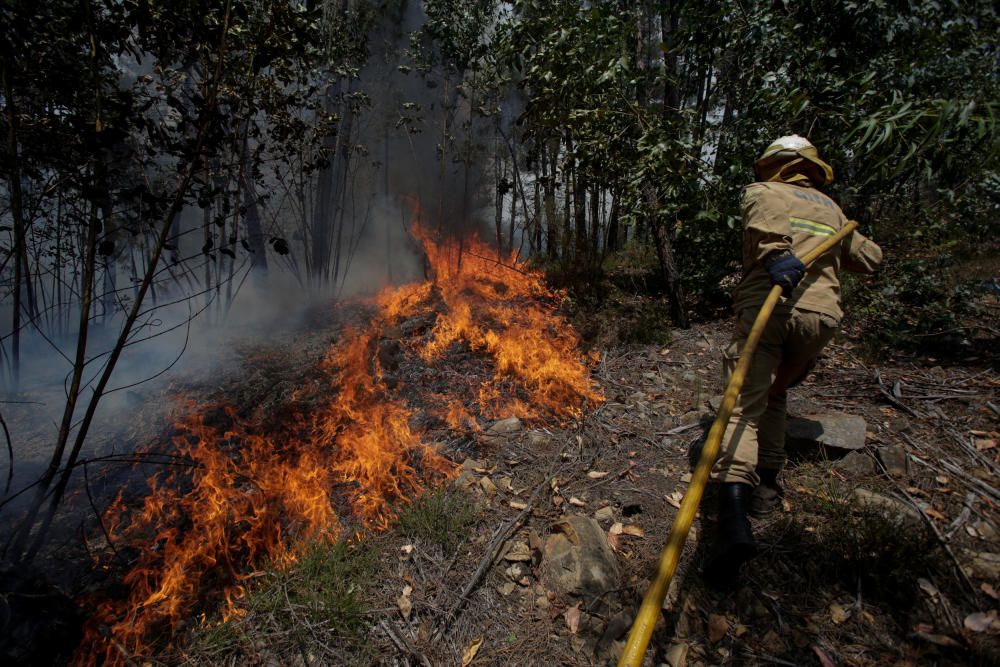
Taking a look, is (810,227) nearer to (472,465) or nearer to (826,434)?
(826,434)

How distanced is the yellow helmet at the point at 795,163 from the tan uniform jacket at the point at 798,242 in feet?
0.37

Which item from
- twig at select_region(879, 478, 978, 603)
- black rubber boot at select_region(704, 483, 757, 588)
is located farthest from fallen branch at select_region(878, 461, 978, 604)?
black rubber boot at select_region(704, 483, 757, 588)

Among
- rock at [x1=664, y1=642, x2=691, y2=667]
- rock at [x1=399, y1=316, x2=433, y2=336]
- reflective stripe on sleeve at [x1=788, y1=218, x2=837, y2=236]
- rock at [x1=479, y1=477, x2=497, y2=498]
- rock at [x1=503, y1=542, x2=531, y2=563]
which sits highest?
Result: reflective stripe on sleeve at [x1=788, y1=218, x2=837, y2=236]

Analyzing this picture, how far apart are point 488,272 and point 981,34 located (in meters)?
7.30

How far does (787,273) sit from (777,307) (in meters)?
0.27

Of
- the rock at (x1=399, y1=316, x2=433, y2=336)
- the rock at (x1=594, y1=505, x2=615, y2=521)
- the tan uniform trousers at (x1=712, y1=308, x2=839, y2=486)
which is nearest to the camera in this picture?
the tan uniform trousers at (x1=712, y1=308, x2=839, y2=486)

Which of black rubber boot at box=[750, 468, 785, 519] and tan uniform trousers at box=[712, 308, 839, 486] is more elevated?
tan uniform trousers at box=[712, 308, 839, 486]

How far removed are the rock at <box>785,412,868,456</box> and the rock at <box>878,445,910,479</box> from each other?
4.9 inches

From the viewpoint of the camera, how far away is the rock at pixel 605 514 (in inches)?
107

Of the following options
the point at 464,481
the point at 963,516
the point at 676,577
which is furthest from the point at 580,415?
the point at 963,516

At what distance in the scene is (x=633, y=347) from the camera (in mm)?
5125

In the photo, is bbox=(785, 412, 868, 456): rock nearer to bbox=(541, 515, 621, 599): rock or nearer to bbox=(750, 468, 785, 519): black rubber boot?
bbox=(750, 468, 785, 519): black rubber boot

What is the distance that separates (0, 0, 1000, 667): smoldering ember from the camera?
203cm

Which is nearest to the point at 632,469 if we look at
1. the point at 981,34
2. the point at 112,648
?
the point at 112,648
